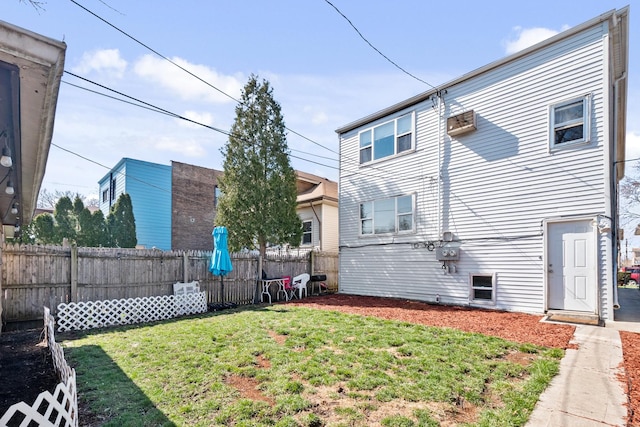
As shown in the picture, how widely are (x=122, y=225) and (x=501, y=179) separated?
16.1 m

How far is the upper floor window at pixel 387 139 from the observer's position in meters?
11.9

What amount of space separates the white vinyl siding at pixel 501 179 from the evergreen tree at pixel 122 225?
1162 cm

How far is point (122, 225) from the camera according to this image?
15.9 m

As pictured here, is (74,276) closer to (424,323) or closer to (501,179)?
(424,323)

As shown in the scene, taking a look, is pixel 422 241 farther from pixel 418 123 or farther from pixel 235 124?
pixel 235 124

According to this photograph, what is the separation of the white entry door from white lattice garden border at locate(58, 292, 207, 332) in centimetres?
971

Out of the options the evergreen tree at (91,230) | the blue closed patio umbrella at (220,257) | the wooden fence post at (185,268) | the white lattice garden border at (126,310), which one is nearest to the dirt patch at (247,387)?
the white lattice garden border at (126,310)

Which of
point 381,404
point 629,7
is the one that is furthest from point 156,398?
point 629,7

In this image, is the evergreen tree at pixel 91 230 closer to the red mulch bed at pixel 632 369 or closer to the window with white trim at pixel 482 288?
the window with white trim at pixel 482 288

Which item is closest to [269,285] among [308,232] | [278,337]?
[308,232]

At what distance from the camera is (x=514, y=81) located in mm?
9312

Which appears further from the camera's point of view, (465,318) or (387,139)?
(387,139)

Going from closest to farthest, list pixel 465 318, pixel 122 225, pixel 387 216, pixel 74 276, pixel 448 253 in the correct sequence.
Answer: pixel 465 318, pixel 74 276, pixel 448 253, pixel 387 216, pixel 122 225

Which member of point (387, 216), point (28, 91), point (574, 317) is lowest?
point (574, 317)
